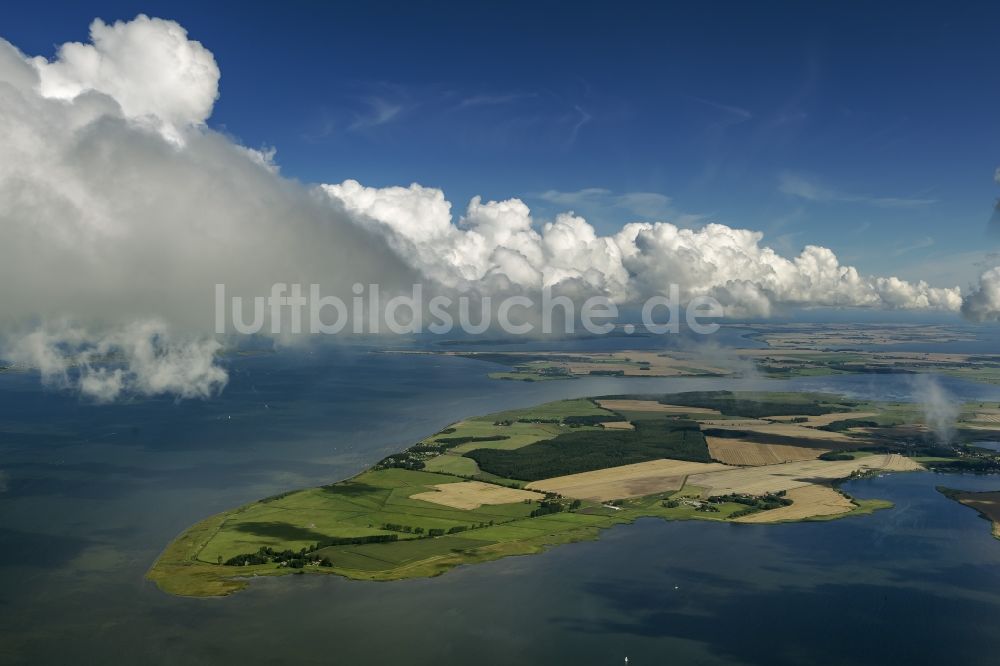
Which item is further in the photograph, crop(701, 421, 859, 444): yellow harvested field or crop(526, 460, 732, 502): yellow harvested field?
crop(701, 421, 859, 444): yellow harvested field

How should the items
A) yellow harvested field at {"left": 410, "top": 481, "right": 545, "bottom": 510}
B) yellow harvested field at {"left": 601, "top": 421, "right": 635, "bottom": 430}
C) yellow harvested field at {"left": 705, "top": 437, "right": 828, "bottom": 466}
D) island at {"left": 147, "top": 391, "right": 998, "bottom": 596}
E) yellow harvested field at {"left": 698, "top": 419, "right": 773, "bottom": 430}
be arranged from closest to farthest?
island at {"left": 147, "top": 391, "right": 998, "bottom": 596}
yellow harvested field at {"left": 410, "top": 481, "right": 545, "bottom": 510}
yellow harvested field at {"left": 705, "top": 437, "right": 828, "bottom": 466}
yellow harvested field at {"left": 601, "top": 421, "right": 635, "bottom": 430}
yellow harvested field at {"left": 698, "top": 419, "right": 773, "bottom": 430}

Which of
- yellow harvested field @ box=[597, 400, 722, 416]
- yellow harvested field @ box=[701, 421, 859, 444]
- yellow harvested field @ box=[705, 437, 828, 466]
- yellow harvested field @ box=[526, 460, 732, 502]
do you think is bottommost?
yellow harvested field @ box=[526, 460, 732, 502]

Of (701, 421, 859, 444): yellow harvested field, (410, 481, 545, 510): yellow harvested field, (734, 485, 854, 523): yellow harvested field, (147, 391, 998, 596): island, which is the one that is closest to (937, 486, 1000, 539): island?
(147, 391, 998, 596): island

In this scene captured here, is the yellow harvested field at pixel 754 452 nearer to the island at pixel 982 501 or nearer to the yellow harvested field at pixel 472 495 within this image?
the island at pixel 982 501

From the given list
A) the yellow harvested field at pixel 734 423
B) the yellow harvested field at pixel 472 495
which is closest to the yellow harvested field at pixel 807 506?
the yellow harvested field at pixel 472 495

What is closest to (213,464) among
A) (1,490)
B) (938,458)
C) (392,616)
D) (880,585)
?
(1,490)

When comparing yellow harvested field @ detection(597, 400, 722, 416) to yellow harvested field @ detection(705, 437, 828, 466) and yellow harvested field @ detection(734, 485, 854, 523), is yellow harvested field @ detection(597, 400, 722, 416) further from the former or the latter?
yellow harvested field @ detection(734, 485, 854, 523)

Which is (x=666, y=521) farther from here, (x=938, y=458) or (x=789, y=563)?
(x=938, y=458)
